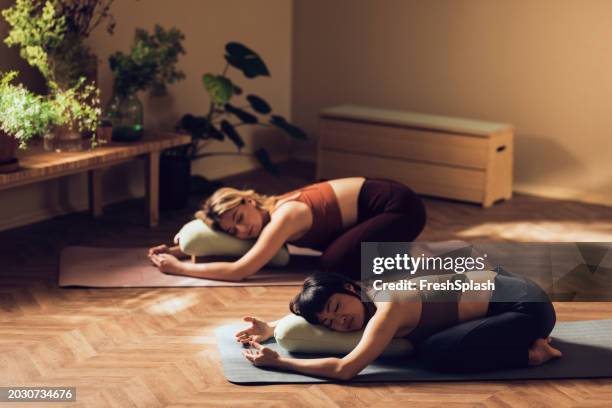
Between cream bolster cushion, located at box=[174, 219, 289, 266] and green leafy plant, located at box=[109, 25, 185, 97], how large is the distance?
98cm

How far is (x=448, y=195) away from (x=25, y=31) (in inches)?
106

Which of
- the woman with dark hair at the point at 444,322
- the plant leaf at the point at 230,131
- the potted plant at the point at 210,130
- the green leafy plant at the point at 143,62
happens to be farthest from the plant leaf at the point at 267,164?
the woman with dark hair at the point at 444,322

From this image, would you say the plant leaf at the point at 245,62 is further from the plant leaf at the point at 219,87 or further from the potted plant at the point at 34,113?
the potted plant at the point at 34,113

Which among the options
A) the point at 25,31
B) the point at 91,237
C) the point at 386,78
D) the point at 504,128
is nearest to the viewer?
the point at 25,31

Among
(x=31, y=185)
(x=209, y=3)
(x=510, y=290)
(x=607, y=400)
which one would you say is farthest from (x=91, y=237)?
(x=607, y=400)

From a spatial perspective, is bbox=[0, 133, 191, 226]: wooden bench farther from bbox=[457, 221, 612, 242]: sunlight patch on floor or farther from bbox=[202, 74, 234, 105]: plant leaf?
bbox=[457, 221, 612, 242]: sunlight patch on floor

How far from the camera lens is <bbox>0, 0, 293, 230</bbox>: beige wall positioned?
16.4 feet

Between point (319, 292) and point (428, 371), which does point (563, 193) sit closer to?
point (428, 371)

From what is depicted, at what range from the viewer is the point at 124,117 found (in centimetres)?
480

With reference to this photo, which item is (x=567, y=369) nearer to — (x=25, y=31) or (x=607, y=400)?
(x=607, y=400)

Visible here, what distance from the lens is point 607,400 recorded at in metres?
2.98

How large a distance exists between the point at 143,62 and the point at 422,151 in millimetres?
1897

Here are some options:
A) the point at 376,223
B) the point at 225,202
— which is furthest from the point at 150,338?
the point at 376,223

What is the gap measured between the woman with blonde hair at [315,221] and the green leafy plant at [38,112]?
751 mm
